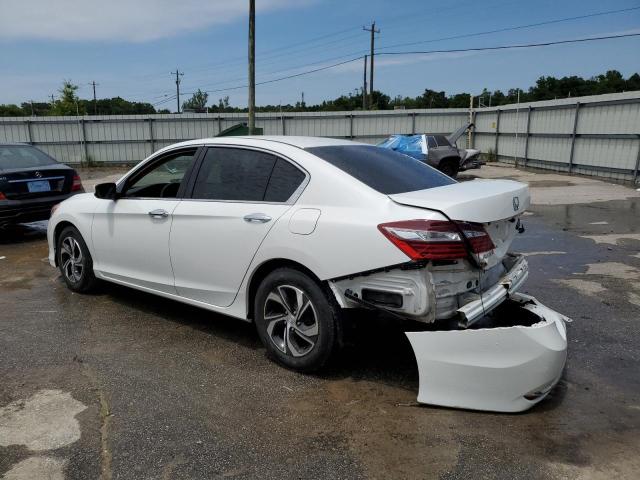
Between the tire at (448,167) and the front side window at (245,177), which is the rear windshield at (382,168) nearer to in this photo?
the front side window at (245,177)

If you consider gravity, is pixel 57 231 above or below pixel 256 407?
above

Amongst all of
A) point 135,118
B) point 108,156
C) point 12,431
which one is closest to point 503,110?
point 135,118

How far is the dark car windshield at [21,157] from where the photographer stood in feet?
27.1

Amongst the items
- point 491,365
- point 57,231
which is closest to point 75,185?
point 57,231

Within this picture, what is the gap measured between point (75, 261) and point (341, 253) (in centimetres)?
345

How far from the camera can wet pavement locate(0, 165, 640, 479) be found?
2.66 metres

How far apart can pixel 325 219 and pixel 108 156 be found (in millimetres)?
23389

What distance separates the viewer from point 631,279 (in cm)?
579

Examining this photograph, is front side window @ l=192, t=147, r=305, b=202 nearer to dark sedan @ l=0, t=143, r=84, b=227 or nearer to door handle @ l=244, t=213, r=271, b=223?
door handle @ l=244, t=213, r=271, b=223

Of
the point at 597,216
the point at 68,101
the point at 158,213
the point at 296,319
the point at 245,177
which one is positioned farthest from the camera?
the point at 68,101

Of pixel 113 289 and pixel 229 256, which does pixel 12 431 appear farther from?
pixel 113 289

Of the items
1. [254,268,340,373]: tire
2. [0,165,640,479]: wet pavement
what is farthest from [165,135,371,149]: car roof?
[0,165,640,479]: wet pavement

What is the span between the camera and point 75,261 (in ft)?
17.9

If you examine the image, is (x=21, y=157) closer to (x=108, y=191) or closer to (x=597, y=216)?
(x=108, y=191)
